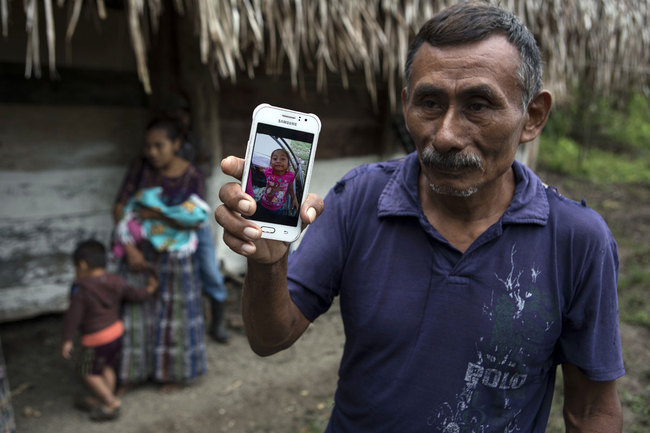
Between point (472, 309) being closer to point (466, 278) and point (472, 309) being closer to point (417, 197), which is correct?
point (466, 278)

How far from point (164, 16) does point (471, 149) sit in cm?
322

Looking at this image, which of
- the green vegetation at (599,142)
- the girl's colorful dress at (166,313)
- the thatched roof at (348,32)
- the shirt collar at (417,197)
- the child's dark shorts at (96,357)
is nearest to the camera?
the shirt collar at (417,197)

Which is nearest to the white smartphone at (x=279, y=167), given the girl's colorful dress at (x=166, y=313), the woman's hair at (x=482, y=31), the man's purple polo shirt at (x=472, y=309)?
the man's purple polo shirt at (x=472, y=309)

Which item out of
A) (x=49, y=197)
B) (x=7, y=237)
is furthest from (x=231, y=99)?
(x=7, y=237)

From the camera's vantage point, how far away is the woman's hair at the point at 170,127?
299 centimetres

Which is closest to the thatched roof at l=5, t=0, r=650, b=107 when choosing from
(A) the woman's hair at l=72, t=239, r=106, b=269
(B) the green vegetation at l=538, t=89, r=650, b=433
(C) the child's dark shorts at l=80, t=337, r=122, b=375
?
(A) the woman's hair at l=72, t=239, r=106, b=269

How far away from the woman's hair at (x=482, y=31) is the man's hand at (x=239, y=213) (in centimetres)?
45

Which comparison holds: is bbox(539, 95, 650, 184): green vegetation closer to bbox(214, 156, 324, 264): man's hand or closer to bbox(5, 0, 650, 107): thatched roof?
bbox(5, 0, 650, 107): thatched roof

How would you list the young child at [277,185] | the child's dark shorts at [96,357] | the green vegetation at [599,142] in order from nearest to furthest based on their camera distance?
the young child at [277,185]
the child's dark shorts at [96,357]
the green vegetation at [599,142]

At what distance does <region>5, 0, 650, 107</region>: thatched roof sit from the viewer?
2703 millimetres

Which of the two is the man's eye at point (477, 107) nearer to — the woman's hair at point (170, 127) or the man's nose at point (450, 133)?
the man's nose at point (450, 133)

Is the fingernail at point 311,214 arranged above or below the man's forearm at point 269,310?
above

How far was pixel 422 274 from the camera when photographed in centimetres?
116

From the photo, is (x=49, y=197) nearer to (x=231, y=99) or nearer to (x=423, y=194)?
(x=231, y=99)
